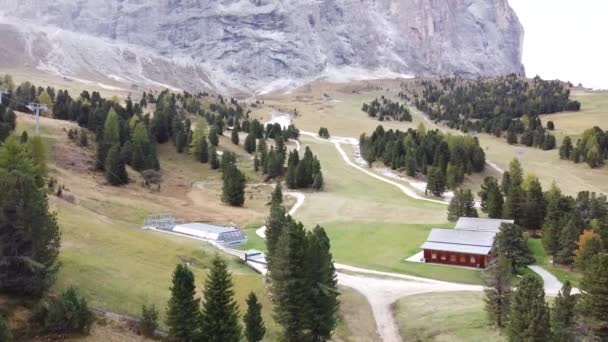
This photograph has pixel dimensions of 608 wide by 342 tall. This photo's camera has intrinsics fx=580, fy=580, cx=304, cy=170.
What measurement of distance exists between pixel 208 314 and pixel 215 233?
34.8m

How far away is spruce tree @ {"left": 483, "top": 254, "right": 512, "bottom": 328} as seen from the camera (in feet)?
135

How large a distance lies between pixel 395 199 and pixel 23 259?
73574mm

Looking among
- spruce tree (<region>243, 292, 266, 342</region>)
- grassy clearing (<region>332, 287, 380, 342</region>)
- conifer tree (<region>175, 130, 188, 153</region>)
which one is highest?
conifer tree (<region>175, 130, 188, 153</region>)

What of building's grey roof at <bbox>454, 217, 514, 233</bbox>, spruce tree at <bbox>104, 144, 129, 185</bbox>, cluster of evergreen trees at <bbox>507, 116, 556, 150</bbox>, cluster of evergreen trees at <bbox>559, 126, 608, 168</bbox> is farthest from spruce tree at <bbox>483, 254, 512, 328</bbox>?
cluster of evergreen trees at <bbox>507, 116, 556, 150</bbox>

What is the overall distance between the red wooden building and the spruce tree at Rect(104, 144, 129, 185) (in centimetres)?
4927

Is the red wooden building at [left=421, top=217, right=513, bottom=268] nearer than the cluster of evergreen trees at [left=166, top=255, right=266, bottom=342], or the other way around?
the cluster of evergreen trees at [left=166, top=255, right=266, bottom=342]

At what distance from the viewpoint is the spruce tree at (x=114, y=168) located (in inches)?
3509

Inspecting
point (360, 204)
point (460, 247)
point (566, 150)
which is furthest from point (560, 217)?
point (566, 150)

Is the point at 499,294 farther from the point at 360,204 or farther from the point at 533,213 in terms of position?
the point at 360,204

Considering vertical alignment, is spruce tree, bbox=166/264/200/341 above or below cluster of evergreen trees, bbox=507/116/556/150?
below

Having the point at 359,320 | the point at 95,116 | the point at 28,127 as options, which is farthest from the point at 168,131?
the point at 359,320

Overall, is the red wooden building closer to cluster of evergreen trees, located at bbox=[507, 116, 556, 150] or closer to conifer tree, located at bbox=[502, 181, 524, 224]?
conifer tree, located at bbox=[502, 181, 524, 224]

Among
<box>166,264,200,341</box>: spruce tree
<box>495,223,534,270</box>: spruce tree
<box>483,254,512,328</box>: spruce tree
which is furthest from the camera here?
<box>495,223,534,270</box>: spruce tree

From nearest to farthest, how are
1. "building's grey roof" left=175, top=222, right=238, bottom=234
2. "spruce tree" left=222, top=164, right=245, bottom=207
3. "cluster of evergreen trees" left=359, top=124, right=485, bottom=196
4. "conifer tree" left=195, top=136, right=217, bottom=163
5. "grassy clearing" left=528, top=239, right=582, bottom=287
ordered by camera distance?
"grassy clearing" left=528, top=239, right=582, bottom=287 < "building's grey roof" left=175, top=222, right=238, bottom=234 < "spruce tree" left=222, top=164, right=245, bottom=207 < "cluster of evergreen trees" left=359, top=124, right=485, bottom=196 < "conifer tree" left=195, top=136, right=217, bottom=163
